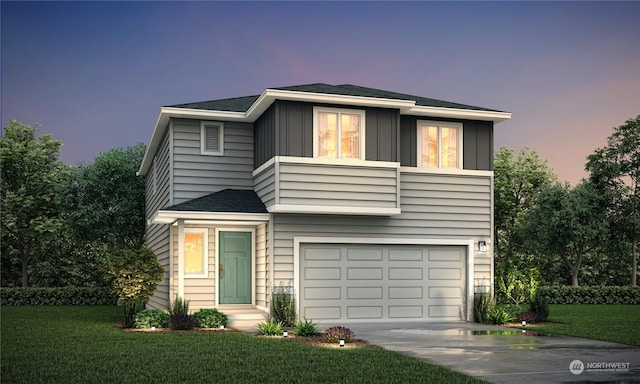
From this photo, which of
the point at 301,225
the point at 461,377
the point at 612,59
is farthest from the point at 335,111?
the point at 612,59

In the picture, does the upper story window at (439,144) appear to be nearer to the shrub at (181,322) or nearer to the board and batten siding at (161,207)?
the board and batten siding at (161,207)

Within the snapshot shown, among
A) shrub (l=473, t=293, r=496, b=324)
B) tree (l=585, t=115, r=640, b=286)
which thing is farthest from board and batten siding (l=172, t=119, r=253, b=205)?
tree (l=585, t=115, r=640, b=286)

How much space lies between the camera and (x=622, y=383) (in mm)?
9453

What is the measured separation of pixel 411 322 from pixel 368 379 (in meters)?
9.50

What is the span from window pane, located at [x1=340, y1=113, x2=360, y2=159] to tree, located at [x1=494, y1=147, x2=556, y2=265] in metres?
21.9

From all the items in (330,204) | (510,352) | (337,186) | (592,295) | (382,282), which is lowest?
(592,295)

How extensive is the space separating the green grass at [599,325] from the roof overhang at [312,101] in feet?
19.3

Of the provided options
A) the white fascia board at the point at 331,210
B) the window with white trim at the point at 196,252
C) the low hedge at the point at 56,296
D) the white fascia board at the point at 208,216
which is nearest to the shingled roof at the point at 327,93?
the white fascia board at the point at 331,210

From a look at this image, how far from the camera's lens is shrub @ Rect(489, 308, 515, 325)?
1855 cm

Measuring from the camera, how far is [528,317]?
18.8 metres

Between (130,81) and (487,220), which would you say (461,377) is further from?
(130,81)

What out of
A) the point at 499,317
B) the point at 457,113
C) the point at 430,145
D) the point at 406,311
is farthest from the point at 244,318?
the point at 457,113

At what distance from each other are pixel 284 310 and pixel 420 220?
15.2ft

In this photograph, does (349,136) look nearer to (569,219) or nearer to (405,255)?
(405,255)
